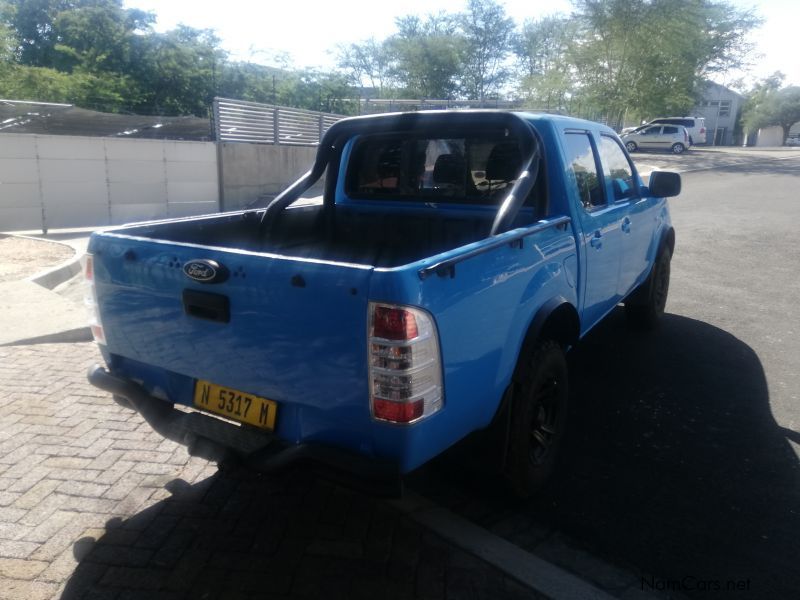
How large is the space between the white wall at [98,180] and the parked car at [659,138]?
2701cm

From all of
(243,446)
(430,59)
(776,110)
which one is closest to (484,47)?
(430,59)

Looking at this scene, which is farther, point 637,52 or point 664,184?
point 637,52

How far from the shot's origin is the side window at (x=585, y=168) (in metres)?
3.88

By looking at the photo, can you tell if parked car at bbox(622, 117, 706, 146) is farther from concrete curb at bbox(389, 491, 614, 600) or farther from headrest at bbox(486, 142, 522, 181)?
concrete curb at bbox(389, 491, 614, 600)

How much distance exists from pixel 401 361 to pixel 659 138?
36.8 metres

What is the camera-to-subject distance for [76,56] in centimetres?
3152

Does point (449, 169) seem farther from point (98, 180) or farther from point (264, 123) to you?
point (264, 123)

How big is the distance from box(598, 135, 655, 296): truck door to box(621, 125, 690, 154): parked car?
3173 cm

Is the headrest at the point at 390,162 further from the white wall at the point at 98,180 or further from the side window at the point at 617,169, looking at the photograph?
the white wall at the point at 98,180

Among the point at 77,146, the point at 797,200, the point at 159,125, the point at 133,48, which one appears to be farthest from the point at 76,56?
the point at 797,200

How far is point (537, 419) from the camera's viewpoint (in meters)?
3.28

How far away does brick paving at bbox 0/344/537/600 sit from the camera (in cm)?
262

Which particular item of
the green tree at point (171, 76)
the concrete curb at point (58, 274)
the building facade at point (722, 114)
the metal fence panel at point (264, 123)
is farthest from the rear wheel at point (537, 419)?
the building facade at point (722, 114)

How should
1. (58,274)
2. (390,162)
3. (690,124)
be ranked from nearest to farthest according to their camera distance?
(390,162) → (58,274) → (690,124)
